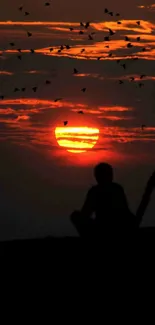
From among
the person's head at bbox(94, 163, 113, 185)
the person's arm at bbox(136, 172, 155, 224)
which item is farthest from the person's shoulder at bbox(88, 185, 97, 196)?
the person's arm at bbox(136, 172, 155, 224)

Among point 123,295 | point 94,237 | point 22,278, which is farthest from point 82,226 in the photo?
point 123,295

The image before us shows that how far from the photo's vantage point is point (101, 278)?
353 inches

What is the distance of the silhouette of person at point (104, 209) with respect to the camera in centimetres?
1010

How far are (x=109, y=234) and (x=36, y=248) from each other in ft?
3.37

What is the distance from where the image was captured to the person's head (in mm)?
10391

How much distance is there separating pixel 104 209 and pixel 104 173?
48 centimetres

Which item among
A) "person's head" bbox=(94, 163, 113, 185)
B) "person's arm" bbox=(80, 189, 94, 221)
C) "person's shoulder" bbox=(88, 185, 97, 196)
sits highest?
"person's head" bbox=(94, 163, 113, 185)

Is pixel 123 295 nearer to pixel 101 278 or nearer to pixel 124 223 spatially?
pixel 101 278

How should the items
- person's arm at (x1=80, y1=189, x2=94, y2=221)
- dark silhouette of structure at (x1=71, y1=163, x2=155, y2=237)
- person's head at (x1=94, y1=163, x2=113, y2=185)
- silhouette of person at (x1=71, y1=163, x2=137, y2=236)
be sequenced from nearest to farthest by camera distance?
dark silhouette of structure at (x1=71, y1=163, x2=155, y2=237), silhouette of person at (x1=71, y1=163, x2=137, y2=236), person's head at (x1=94, y1=163, x2=113, y2=185), person's arm at (x1=80, y1=189, x2=94, y2=221)

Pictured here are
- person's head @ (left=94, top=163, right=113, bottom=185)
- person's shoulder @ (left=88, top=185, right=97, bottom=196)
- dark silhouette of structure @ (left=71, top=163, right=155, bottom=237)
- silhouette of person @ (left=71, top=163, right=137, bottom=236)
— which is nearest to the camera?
dark silhouette of structure @ (left=71, top=163, right=155, bottom=237)

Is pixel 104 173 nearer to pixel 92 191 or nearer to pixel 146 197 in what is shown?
pixel 92 191

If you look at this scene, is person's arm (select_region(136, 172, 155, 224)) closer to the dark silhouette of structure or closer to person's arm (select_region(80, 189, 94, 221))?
the dark silhouette of structure

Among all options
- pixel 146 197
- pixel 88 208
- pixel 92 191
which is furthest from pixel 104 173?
pixel 146 197

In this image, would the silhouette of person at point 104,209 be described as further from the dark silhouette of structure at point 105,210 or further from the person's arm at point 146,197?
the person's arm at point 146,197
